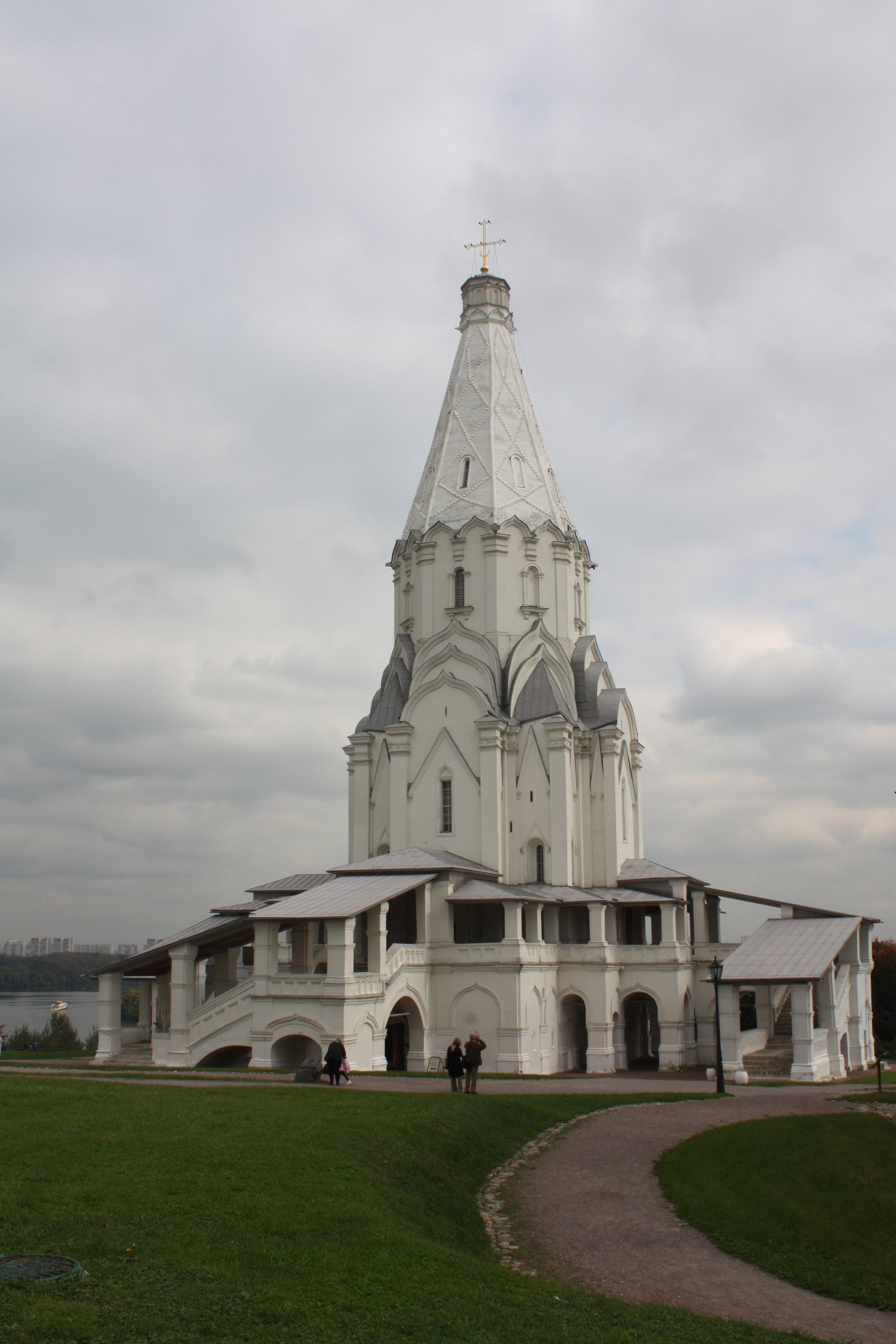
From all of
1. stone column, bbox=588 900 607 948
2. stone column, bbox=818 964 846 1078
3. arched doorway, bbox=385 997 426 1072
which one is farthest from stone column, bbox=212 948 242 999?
stone column, bbox=818 964 846 1078

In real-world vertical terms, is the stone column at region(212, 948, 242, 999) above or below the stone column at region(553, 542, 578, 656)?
below

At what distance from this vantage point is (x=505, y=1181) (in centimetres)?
1399

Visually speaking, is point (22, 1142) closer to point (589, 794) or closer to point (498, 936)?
point (498, 936)

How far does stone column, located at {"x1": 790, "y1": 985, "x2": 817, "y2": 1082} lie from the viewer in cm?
2731

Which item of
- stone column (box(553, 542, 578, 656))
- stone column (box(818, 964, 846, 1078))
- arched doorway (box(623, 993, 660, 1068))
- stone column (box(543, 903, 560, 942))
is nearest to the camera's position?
stone column (box(818, 964, 846, 1078))

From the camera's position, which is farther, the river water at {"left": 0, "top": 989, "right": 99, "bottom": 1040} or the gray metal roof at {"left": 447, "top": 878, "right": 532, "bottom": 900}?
the river water at {"left": 0, "top": 989, "right": 99, "bottom": 1040}

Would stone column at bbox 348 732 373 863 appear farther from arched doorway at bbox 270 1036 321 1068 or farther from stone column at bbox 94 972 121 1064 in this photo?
arched doorway at bbox 270 1036 321 1068

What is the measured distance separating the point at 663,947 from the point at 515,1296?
26.9 metres

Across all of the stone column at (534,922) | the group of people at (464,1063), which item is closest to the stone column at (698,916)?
the stone column at (534,922)

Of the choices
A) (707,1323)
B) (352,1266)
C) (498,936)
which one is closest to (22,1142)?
(352,1266)

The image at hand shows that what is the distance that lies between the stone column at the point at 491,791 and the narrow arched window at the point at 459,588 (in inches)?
213

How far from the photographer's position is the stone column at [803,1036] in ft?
89.6

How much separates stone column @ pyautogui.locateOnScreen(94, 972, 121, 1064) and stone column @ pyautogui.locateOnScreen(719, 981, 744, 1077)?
17.0m

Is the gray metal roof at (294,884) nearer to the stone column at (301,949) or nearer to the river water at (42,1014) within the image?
the stone column at (301,949)
